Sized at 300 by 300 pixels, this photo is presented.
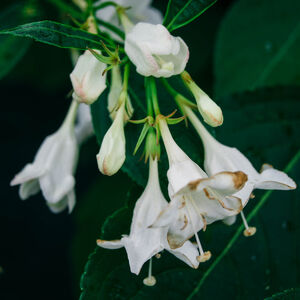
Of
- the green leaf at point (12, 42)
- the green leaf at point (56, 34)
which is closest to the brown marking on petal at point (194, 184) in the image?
the green leaf at point (56, 34)

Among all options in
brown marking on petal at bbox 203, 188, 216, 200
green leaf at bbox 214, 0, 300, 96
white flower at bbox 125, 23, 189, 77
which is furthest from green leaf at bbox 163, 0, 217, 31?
green leaf at bbox 214, 0, 300, 96

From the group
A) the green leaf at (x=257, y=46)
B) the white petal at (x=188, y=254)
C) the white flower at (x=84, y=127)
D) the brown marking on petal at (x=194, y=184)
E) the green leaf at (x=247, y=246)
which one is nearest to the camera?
the brown marking on petal at (x=194, y=184)

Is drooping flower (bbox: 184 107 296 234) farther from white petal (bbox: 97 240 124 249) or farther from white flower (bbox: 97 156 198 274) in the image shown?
white petal (bbox: 97 240 124 249)

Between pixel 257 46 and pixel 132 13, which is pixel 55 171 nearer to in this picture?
pixel 132 13

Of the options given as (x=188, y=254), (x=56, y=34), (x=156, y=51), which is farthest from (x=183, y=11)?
(x=188, y=254)

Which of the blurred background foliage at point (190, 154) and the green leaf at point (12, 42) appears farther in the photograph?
the green leaf at point (12, 42)

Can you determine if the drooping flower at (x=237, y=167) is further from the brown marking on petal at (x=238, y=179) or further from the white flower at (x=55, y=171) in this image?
the white flower at (x=55, y=171)

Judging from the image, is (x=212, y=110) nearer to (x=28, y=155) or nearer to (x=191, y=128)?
(x=191, y=128)
